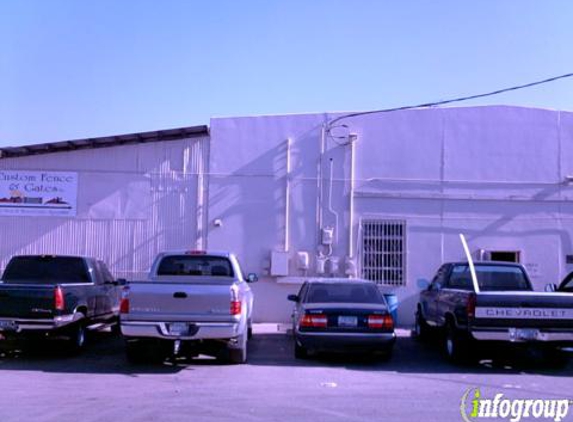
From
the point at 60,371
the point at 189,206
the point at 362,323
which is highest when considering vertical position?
the point at 189,206

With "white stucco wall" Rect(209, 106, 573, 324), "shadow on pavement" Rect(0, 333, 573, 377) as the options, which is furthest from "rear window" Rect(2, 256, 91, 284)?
"white stucco wall" Rect(209, 106, 573, 324)

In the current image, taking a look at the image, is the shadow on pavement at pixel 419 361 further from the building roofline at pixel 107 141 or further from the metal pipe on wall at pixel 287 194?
the building roofline at pixel 107 141

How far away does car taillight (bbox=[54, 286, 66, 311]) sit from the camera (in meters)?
11.3

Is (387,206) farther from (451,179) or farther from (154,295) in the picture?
(154,295)

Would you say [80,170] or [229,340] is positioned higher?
[80,170]

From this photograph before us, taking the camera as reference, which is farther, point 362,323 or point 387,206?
point 387,206

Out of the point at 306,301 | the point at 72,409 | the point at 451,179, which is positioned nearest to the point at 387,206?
the point at 451,179

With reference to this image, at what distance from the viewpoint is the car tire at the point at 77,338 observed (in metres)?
12.0

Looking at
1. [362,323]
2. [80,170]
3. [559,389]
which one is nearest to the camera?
[559,389]

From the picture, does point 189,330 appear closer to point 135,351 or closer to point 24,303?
point 135,351

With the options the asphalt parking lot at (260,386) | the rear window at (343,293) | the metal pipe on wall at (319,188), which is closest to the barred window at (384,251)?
the metal pipe on wall at (319,188)

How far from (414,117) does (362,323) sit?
27.8ft

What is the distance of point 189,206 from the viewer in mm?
17688

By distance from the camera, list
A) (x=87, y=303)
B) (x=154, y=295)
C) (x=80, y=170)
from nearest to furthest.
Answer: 1. (x=154, y=295)
2. (x=87, y=303)
3. (x=80, y=170)
